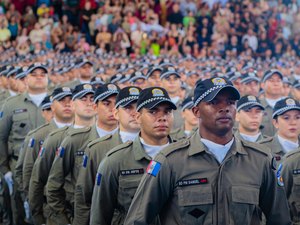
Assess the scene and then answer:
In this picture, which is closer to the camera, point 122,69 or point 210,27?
point 122,69

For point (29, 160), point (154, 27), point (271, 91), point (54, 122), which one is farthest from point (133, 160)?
point (154, 27)

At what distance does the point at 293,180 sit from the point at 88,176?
1.75m

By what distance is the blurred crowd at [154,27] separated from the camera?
26.4 meters

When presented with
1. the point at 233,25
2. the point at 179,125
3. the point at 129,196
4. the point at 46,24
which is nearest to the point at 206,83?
the point at 129,196

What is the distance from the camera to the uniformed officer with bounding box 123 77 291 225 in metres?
4.94

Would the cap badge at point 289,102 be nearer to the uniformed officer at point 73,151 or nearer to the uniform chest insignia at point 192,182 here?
the uniformed officer at point 73,151

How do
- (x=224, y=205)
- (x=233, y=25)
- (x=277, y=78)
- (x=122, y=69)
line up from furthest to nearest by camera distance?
(x=233, y=25), (x=122, y=69), (x=277, y=78), (x=224, y=205)

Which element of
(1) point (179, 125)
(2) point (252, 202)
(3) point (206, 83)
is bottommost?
(1) point (179, 125)

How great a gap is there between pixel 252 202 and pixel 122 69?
42.2ft

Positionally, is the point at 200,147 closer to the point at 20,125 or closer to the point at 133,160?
the point at 133,160

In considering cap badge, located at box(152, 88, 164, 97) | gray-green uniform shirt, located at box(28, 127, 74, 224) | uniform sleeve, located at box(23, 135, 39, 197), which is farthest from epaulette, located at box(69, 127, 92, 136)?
cap badge, located at box(152, 88, 164, 97)

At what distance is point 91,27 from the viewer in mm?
28016

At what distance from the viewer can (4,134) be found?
37.0ft

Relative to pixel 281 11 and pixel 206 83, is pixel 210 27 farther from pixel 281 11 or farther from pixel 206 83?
pixel 206 83
